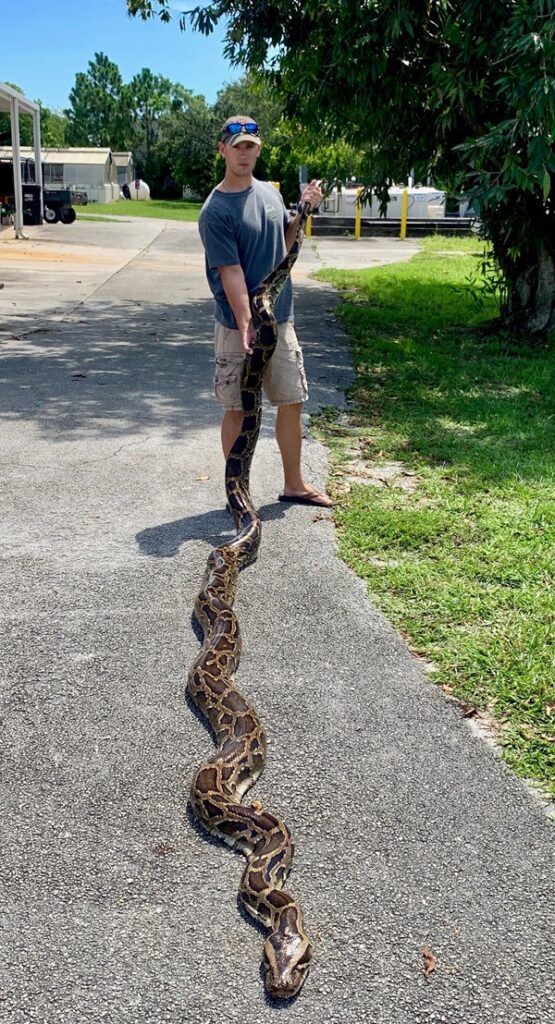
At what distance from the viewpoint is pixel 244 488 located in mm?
6273

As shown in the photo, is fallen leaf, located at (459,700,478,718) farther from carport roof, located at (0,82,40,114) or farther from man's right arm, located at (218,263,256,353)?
carport roof, located at (0,82,40,114)

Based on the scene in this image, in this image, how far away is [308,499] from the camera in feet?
21.8

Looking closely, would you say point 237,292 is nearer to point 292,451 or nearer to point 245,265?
point 245,265

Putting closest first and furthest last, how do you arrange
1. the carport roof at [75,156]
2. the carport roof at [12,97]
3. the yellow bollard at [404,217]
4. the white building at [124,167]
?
the carport roof at [12,97]
the yellow bollard at [404,217]
the carport roof at [75,156]
the white building at [124,167]

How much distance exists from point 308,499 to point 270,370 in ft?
3.23

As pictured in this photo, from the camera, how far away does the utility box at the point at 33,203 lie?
121ft

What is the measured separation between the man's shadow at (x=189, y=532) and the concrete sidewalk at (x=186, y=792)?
0.08 feet

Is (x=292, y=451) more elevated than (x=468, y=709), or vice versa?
(x=292, y=451)

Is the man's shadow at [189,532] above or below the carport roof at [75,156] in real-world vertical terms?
below

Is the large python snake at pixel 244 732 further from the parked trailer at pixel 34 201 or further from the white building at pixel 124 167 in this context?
the white building at pixel 124 167

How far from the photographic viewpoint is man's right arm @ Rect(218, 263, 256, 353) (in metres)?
5.72

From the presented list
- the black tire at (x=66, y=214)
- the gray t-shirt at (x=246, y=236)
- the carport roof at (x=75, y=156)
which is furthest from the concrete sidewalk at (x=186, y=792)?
the carport roof at (x=75, y=156)

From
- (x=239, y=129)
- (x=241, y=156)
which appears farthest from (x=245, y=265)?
(x=239, y=129)

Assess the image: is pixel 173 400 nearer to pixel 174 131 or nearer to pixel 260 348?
pixel 260 348
